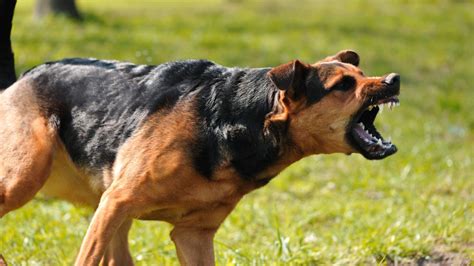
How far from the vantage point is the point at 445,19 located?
21953mm

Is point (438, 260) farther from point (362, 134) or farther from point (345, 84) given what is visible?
point (345, 84)

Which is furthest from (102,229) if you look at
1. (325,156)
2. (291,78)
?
(325,156)

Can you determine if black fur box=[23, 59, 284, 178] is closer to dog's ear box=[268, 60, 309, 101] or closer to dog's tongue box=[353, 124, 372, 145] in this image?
dog's ear box=[268, 60, 309, 101]

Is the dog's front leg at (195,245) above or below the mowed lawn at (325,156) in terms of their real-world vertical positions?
above

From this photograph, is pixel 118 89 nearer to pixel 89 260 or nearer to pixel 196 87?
pixel 196 87

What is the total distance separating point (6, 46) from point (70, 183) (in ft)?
3.98

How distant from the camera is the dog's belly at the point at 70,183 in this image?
5992 mm

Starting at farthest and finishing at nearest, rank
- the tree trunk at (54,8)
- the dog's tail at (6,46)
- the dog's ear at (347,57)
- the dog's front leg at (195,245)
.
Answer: the tree trunk at (54,8) < the dog's tail at (6,46) < the dog's ear at (347,57) < the dog's front leg at (195,245)

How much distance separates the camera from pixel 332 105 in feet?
17.5

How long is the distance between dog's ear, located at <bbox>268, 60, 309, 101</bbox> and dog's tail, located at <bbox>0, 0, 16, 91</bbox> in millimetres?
2246

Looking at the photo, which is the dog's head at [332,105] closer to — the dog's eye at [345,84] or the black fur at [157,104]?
the dog's eye at [345,84]

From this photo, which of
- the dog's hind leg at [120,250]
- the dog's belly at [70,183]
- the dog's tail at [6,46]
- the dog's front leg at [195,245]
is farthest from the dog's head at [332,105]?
the dog's tail at [6,46]

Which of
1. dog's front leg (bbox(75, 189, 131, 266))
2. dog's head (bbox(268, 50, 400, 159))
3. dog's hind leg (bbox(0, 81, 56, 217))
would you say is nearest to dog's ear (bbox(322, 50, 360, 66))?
dog's head (bbox(268, 50, 400, 159))

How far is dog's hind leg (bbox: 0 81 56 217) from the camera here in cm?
580
